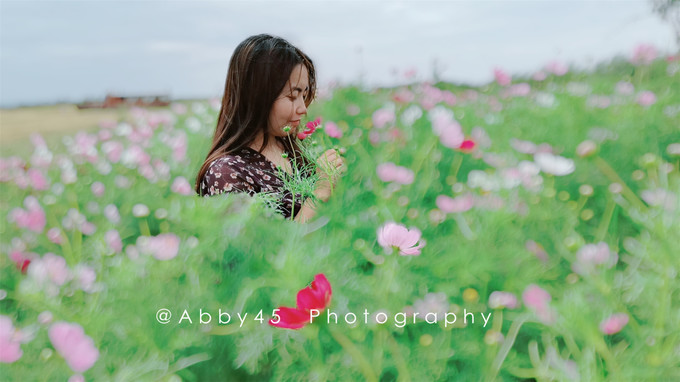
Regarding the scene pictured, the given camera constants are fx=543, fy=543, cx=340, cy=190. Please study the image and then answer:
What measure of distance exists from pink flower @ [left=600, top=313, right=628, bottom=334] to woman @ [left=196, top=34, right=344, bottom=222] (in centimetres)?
62

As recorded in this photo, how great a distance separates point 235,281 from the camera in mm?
783

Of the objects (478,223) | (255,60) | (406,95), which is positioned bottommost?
(406,95)

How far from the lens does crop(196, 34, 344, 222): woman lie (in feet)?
3.80

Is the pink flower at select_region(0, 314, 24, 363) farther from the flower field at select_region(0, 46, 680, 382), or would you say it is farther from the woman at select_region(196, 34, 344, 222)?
the woman at select_region(196, 34, 344, 222)

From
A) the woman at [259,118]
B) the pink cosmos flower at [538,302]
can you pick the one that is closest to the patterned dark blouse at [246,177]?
the woman at [259,118]

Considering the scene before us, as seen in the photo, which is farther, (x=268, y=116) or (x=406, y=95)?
(x=406, y=95)

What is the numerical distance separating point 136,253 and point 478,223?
0.52 m

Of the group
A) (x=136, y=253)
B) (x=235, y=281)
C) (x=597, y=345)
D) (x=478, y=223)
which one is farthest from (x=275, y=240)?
(x=597, y=345)

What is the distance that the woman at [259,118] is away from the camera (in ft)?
3.80

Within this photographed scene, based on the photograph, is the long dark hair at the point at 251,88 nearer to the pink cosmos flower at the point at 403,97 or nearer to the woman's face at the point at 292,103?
the woman's face at the point at 292,103

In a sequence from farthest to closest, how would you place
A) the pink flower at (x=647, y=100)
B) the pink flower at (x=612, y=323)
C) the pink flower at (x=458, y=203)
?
the pink flower at (x=647, y=100) < the pink flower at (x=458, y=203) < the pink flower at (x=612, y=323)

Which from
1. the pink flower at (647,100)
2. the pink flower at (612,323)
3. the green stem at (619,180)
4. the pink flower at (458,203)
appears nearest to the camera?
the pink flower at (612,323)

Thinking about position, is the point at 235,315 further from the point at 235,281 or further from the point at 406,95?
the point at 406,95

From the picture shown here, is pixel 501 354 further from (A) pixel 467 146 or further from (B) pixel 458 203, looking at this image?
(A) pixel 467 146
